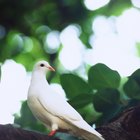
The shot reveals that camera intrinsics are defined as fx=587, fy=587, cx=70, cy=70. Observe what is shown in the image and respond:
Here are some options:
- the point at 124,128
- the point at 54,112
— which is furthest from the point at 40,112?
the point at 124,128

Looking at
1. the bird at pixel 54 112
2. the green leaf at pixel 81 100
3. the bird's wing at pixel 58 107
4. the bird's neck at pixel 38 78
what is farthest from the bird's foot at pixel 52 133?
the bird's neck at pixel 38 78

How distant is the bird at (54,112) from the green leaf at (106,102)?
105mm

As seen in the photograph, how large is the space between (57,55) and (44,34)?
0.28 meters

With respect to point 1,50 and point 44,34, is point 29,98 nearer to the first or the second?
point 1,50

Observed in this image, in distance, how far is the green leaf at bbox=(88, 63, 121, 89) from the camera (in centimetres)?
262

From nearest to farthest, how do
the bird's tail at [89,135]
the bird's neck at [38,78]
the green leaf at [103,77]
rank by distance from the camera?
1. the bird's tail at [89,135]
2. the green leaf at [103,77]
3. the bird's neck at [38,78]

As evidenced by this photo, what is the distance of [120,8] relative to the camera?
5102 millimetres

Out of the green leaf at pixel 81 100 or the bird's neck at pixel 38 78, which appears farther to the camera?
the bird's neck at pixel 38 78

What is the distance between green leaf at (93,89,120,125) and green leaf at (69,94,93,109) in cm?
5

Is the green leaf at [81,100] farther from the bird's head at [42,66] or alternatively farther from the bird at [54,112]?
the bird's head at [42,66]

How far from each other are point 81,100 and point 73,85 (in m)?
0.10

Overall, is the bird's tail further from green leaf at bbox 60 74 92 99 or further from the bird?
green leaf at bbox 60 74 92 99

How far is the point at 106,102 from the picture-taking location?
2588mm

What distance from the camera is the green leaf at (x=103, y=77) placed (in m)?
2.62
